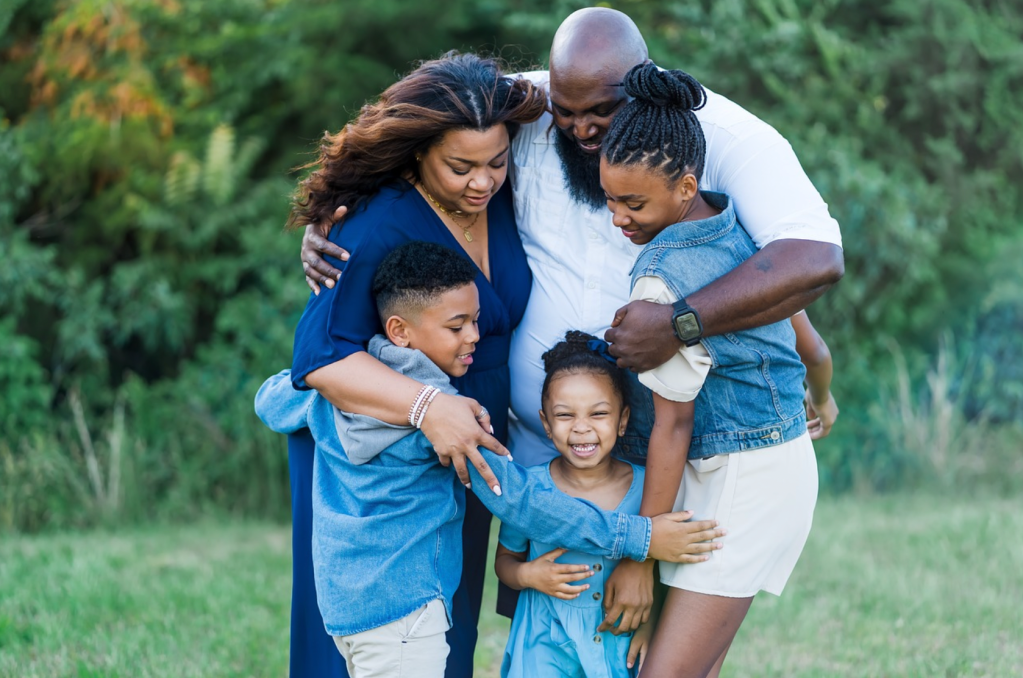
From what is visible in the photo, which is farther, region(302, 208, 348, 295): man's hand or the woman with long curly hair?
region(302, 208, 348, 295): man's hand

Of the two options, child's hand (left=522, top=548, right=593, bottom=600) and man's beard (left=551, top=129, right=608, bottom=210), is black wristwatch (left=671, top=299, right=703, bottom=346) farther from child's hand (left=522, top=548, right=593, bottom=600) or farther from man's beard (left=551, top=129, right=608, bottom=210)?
child's hand (left=522, top=548, right=593, bottom=600)

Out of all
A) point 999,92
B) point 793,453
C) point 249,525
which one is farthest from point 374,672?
point 999,92

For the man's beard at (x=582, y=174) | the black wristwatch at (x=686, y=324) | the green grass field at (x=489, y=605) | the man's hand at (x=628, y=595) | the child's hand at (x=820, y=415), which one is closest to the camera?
the black wristwatch at (x=686, y=324)

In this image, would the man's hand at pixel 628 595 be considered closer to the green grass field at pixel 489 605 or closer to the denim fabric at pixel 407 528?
the denim fabric at pixel 407 528

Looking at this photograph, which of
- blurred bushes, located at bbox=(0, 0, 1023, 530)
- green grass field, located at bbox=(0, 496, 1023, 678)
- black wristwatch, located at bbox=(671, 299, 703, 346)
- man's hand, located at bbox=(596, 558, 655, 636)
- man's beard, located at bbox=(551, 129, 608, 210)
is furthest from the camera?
blurred bushes, located at bbox=(0, 0, 1023, 530)

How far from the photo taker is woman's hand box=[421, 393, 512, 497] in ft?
8.61

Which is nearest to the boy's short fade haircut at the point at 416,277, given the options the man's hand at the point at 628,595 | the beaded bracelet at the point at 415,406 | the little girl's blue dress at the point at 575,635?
the beaded bracelet at the point at 415,406

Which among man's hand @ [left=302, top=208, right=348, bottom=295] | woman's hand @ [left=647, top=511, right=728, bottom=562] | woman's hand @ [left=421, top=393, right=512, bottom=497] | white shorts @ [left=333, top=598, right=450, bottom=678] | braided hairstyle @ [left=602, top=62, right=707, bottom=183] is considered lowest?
white shorts @ [left=333, top=598, right=450, bottom=678]

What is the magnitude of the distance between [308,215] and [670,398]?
3.90 feet

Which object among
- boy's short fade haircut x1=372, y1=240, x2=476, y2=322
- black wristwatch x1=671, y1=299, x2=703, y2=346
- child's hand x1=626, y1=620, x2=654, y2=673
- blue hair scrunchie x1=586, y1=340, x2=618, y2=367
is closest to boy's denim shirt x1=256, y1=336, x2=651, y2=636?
boy's short fade haircut x1=372, y1=240, x2=476, y2=322

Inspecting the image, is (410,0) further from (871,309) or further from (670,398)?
(670,398)

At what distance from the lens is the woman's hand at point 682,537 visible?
8.70 feet

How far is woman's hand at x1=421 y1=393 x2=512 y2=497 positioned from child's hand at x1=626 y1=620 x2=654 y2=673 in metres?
0.57

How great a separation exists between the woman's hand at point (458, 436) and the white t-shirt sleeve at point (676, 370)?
437 millimetres
